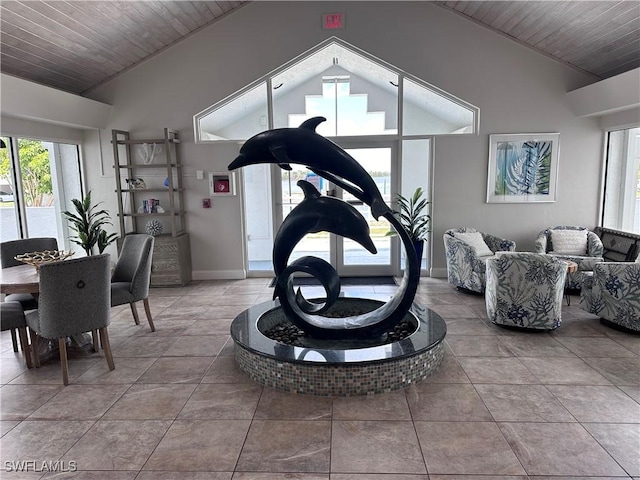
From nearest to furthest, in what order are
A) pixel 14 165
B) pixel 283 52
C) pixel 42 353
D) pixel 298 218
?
pixel 298 218 → pixel 42 353 → pixel 14 165 → pixel 283 52

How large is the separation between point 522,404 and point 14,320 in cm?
383

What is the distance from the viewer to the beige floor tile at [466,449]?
2.11 m

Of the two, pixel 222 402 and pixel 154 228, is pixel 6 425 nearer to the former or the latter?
pixel 222 402

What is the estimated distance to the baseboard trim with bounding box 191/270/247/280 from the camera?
6.31m

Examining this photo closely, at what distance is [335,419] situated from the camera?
2.56 metres

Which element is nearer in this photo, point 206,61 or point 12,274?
point 12,274

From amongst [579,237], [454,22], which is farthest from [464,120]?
[579,237]

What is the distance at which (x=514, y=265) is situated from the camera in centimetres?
382

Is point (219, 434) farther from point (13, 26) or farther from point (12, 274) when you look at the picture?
point (13, 26)

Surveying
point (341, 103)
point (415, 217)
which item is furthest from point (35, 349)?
point (341, 103)

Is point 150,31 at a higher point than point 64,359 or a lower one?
higher

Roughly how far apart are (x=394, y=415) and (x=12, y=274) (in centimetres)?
322

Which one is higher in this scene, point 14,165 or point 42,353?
point 14,165

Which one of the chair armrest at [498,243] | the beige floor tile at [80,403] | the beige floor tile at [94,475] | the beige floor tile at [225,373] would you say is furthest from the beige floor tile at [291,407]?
the chair armrest at [498,243]
